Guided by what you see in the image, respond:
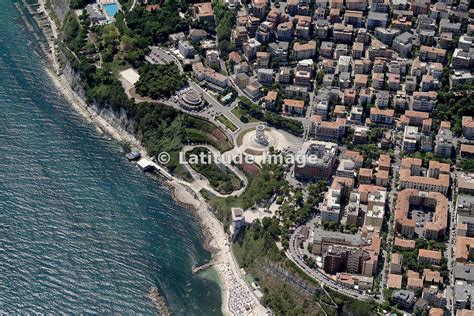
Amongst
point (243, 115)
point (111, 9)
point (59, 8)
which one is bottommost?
point (243, 115)

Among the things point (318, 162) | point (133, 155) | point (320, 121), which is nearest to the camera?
point (318, 162)

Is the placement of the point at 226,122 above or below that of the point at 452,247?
above

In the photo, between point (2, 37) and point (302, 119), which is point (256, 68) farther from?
point (2, 37)

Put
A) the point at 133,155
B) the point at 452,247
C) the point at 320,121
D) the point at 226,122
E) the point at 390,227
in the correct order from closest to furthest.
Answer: the point at 452,247 → the point at 390,227 → the point at 320,121 → the point at 133,155 → the point at 226,122

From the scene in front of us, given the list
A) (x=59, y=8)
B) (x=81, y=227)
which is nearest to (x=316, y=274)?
(x=81, y=227)

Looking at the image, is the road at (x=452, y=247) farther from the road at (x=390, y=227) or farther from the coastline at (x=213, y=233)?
the coastline at (x=213, y=233)

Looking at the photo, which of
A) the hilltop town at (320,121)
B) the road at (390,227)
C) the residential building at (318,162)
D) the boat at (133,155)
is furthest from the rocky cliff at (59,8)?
the road at (390,227)

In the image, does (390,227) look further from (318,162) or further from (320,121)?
(320,121)

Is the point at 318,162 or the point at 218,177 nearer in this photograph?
the point at 318,162
